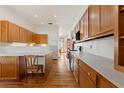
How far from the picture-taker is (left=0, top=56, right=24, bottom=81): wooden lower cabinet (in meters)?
4.40

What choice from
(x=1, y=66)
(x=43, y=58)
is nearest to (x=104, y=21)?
(x=43, y=58)

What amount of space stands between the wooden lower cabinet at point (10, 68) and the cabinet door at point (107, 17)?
9.69 feet

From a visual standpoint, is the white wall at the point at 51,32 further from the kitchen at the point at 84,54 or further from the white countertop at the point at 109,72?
the white countertop at the point at 109,72

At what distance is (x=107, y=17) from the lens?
7.53 ft

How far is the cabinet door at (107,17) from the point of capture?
210 cm

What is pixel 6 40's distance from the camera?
4918 millimetres

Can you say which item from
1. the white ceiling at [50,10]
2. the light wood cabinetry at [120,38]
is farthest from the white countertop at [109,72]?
the white ceiling at [50,10]

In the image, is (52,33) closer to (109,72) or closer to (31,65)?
(31,65)

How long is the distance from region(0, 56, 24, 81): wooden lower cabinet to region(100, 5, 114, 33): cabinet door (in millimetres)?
2954

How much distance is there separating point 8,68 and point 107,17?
11.3ft

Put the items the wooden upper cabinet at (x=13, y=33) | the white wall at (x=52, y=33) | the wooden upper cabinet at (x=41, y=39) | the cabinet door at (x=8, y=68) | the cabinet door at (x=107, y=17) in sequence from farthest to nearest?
the white wall at (x=52, y=33) → the wooden upper cabinet at (x=41, y=39) → the wooden upper cabinet at (x=13, y=33) → the cabinet door at (x=8, y=68) → the cabinet door at (x=107, y=17)

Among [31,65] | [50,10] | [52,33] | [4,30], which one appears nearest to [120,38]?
[31,65]
